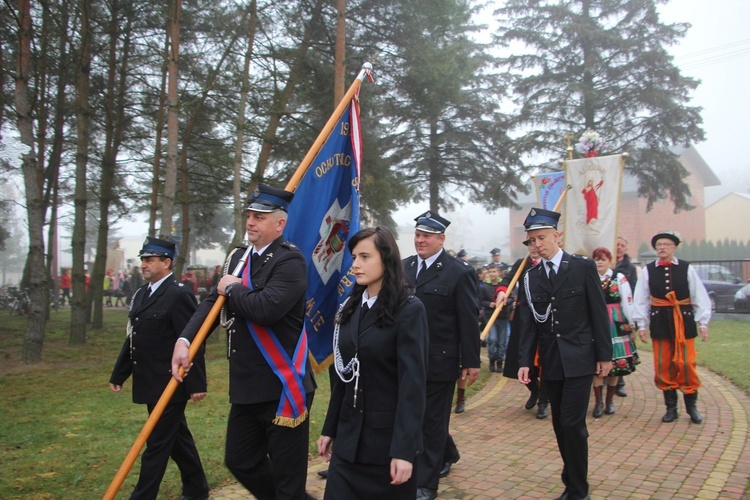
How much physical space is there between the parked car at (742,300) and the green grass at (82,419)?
24.4 ft

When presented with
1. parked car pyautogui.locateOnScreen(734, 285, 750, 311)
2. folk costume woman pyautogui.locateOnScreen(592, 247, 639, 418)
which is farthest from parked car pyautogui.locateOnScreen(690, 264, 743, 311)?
folk costume woman pyautogui.locateOnScreen(592, 247, 639, 418)

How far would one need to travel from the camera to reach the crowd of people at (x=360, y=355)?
10.3 ft

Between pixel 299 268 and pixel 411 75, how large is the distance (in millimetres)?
15690

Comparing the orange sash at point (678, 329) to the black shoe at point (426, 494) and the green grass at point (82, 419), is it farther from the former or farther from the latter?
the black shoe at point (426, 494)

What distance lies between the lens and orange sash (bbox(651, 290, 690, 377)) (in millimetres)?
7562

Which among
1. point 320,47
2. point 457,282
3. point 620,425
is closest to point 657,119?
point 320,47

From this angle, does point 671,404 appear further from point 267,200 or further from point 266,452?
point 267,200

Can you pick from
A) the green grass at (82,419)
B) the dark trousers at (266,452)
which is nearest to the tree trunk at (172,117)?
the green grass at (82,419)

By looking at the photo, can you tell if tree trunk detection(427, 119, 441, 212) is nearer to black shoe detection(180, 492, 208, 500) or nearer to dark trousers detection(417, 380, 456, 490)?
dark trousers detection(417, 380, 456, 490)

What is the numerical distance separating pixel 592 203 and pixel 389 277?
7.70m

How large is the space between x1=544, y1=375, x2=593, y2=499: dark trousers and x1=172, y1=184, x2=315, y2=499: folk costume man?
205cm

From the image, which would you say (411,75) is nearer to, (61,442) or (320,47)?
(320,47)

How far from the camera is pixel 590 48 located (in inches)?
1117

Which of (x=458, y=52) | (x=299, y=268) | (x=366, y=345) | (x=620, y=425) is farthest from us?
(x=458, y=52)
